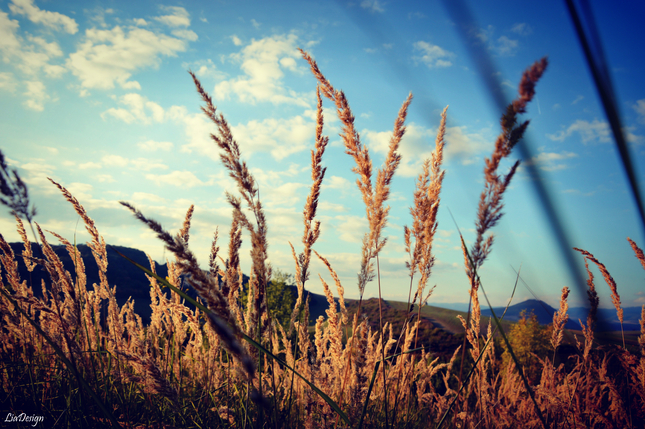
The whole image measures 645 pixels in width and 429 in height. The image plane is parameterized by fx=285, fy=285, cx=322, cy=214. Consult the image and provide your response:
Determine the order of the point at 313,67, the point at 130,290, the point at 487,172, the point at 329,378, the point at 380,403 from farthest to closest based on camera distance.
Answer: the point at 130,290 < the point at 380,403 < the point at 329,378 < the point at 313,67 < the point at 487,172

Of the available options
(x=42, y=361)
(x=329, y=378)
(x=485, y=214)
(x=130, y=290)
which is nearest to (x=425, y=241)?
(x=485, y=214)

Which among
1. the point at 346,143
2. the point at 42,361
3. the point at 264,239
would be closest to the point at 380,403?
the point at 264,239

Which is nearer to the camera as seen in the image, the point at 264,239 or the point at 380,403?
the point at 264,239

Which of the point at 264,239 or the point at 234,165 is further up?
the point at 234,165

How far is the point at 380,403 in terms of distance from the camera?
2410 mm

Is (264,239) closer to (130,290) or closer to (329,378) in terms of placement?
(329,378)

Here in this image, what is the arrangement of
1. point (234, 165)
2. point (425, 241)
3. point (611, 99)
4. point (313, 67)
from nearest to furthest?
point (611, 99)
point (234, 165)
point (313, 67)
point (425, 241)

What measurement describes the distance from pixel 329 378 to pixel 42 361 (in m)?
2.93

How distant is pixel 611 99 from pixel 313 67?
1452 millimetres

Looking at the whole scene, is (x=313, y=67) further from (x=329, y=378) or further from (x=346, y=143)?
(x=329, y=378)

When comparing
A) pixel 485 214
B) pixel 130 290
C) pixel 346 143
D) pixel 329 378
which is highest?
pixel 346 143

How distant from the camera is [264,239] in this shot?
4.15 feet

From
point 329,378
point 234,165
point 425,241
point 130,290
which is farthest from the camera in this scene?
point 130,290

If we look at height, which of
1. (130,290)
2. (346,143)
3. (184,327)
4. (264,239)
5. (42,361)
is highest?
(346,143)
